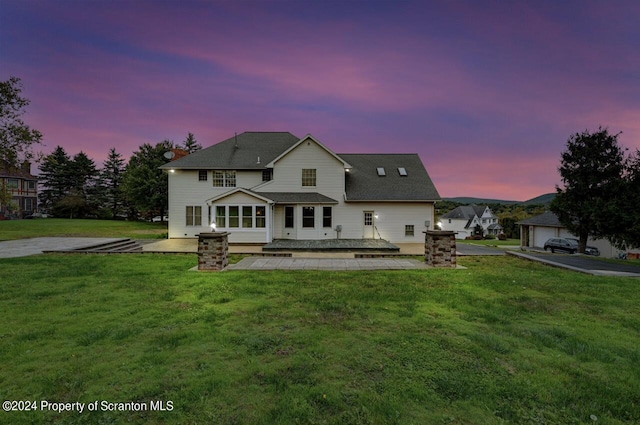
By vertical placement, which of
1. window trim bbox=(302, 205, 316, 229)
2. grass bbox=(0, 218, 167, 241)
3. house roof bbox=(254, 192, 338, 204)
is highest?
house roof bbox=(254, 192, 338, 204)

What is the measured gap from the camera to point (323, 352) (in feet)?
12.5

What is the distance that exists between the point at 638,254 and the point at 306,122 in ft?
119

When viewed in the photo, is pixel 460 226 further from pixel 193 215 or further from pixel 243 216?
pixel 193 215

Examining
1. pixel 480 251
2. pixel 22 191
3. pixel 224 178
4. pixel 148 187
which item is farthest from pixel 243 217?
pixel 22 191

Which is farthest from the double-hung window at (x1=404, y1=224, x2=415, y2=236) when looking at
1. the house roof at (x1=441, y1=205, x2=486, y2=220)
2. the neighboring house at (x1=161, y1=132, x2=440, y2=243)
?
the house roof at (x1=441, y1=205, x2=486, y2=220)

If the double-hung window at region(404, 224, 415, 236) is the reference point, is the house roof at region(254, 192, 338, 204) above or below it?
above

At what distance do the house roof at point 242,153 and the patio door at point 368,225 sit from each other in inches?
324

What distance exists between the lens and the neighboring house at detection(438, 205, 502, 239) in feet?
207

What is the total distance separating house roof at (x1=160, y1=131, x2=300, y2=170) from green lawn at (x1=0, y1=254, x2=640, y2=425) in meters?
13.8

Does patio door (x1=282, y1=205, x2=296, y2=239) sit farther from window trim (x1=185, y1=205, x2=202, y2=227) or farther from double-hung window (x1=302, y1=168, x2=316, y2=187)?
window trim (x1=185, y1=205, x2=202, y2=227)

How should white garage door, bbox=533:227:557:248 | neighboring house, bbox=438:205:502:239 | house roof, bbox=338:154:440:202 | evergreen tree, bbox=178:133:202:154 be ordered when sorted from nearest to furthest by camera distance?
1. house roof, bbox=338:154:440:202
2. white garage door, bbox=533:227:557:248
3. evergreen tree, bbox=178:133:202:154
4. neighboring house, bbox=438:205:502:239

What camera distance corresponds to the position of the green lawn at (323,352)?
270 centimetres

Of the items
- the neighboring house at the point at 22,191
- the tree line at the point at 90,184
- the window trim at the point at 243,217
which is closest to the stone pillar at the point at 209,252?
the window trim at the point at 243,217

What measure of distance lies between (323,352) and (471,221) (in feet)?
226
